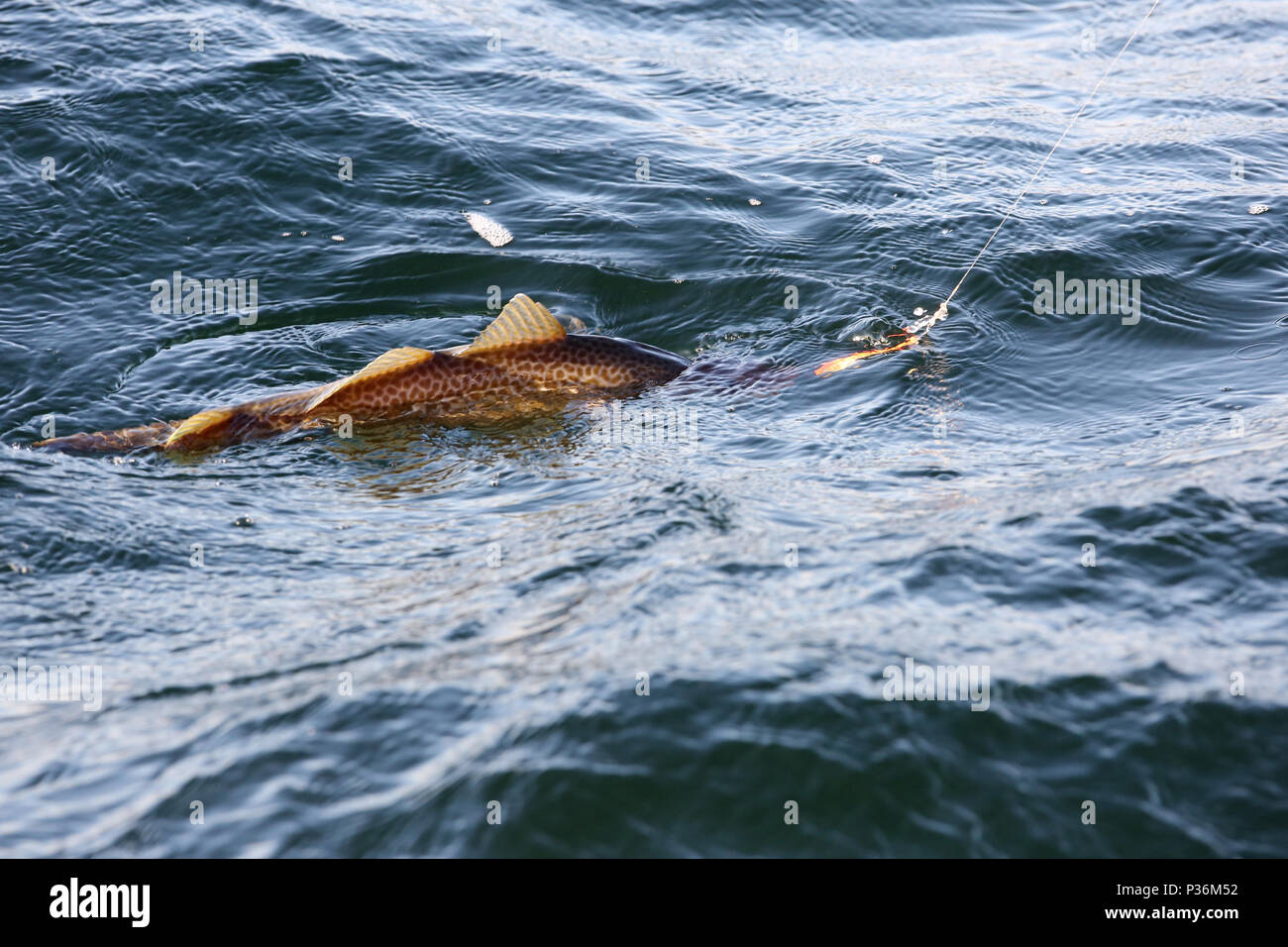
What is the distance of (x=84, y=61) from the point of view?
10922 millimetres

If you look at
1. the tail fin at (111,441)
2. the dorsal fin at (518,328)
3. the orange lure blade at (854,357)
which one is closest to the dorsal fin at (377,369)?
the dorsal fin at (518,328)

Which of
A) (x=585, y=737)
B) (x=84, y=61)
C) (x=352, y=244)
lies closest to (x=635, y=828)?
(x=585, y=737)

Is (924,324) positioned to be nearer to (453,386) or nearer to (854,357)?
(854,357)

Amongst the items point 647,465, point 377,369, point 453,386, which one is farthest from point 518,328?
point 647,465

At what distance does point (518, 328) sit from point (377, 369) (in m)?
0.86

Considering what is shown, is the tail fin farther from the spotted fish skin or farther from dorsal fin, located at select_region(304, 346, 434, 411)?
dorsal fin, located at select_region(304, 346, 434, 411)

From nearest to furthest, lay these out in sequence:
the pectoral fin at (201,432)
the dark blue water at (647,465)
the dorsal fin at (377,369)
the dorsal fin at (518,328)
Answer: the dark blue water at (647,465), the pectoral fin at (201,432), the dorsal fin at (377,369), the dorsal fin at (518,328)

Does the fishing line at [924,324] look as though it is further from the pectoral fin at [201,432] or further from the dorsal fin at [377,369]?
the pectoral fin at [201,432]

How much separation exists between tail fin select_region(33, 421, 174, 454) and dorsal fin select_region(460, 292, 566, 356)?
5.71 feet

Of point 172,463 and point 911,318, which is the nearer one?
point 172,463

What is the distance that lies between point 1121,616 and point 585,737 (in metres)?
2.13

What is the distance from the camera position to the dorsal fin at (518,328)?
7.03 meters

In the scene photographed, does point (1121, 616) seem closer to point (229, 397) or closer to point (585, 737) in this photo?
point (585, 737)

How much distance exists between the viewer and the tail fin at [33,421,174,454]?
21.1 ft
